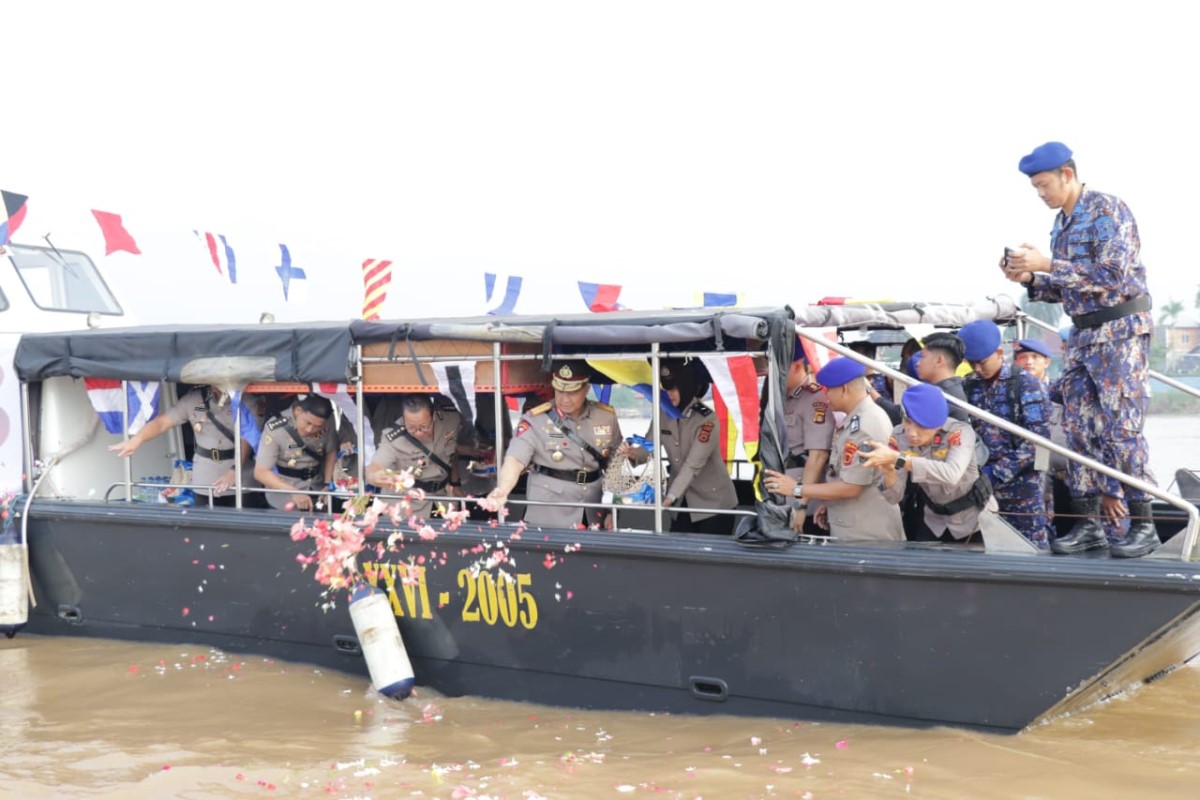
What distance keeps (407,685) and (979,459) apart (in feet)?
9.93

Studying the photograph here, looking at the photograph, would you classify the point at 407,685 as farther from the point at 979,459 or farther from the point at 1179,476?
the point at 1179,476

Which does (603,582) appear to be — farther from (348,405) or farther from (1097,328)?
(1097,328)

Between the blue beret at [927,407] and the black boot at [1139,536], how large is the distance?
0.86 metres

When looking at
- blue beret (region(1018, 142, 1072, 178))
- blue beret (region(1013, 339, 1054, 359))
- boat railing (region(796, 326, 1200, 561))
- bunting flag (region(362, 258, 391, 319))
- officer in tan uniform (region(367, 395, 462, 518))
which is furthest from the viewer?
bunting flag (region(362, 258, 391, 319))

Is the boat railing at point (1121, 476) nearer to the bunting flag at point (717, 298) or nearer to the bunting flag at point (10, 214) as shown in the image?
the bunting flag at point (717, 298)

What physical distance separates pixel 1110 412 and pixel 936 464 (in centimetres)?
75

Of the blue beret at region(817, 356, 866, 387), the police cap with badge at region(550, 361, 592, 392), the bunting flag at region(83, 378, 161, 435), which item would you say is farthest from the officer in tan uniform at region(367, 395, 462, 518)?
the blue beret at region(817, 356, 866, 387)

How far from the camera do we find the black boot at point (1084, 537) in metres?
5.06

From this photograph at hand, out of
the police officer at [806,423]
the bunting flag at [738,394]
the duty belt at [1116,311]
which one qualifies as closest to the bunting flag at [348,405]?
the bunting flag at [738,394]

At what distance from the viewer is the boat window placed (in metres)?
8.70

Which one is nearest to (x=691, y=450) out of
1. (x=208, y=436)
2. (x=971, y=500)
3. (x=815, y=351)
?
(x=815, y=351)

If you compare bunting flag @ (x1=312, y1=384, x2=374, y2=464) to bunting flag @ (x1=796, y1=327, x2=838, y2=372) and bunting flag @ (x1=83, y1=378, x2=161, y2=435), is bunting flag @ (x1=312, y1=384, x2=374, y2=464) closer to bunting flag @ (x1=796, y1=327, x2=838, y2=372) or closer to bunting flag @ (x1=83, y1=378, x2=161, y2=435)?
bunting flag @ (x1=83, y1=378, x2=161, y2=435)

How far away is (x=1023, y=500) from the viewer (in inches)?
229

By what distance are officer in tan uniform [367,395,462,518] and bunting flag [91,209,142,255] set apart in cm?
367
